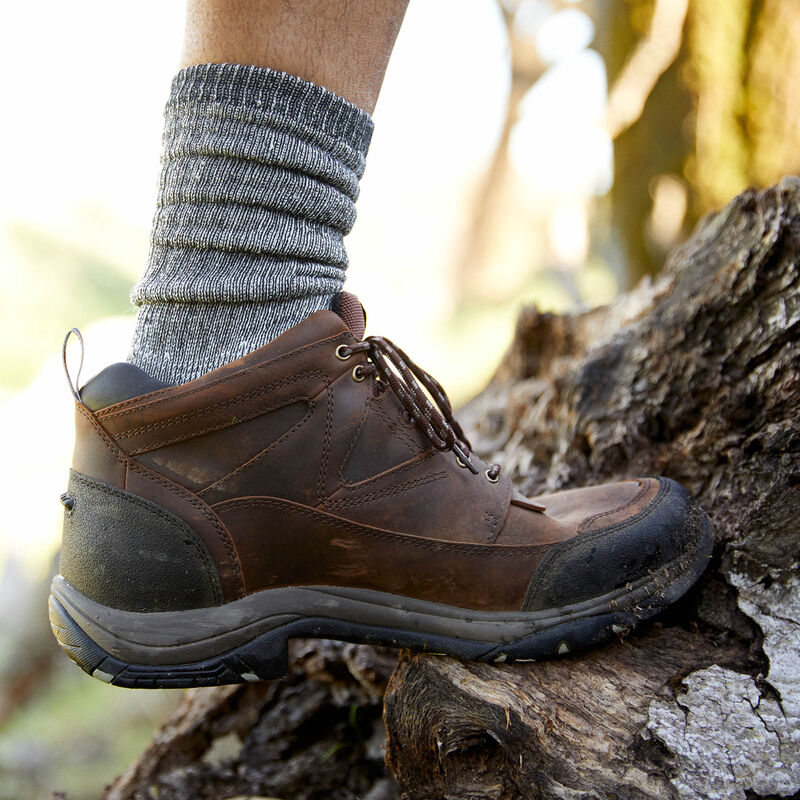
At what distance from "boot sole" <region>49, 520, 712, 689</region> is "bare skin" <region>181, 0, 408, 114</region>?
2.86 feet

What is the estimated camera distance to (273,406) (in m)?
1.16

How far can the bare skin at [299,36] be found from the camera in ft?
3.72

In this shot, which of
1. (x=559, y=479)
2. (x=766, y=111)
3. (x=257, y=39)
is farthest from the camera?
(x=766, y=111)

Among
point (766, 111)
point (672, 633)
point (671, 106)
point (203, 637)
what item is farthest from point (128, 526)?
point (671, 106)

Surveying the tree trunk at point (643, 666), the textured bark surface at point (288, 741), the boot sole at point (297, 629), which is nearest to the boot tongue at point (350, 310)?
the boot sole at point (297, 629)

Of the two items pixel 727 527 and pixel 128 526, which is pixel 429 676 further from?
pixel 727 527

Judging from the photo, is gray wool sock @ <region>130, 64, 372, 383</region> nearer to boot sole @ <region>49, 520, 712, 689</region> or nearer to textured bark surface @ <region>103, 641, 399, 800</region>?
boot sole @ <region>49, 520, 712, 689</region>

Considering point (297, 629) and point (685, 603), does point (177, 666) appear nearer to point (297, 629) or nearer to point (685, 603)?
point (297, 629)

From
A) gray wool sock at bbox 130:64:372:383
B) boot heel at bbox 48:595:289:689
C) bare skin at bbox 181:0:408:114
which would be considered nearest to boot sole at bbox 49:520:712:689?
boot heel at bbox 48:595:289:689

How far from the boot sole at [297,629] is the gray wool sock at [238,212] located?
0.41 metres

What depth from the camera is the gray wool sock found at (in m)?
1.14

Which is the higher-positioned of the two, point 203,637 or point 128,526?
point 128,526

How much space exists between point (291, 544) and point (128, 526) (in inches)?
10.5

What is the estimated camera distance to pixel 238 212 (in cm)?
116
